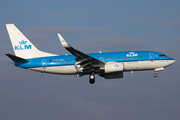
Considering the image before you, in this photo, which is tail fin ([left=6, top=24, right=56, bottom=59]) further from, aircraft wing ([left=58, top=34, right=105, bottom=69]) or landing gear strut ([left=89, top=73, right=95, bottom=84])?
landing gear strut ([left=89, top=73, right=95, bottom=84])

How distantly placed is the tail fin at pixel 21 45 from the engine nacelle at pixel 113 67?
1038cm

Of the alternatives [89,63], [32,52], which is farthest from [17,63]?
[89,63]

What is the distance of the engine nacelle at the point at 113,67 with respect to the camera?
173ft

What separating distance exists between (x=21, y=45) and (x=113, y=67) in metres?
17.2

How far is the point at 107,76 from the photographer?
57156 mm

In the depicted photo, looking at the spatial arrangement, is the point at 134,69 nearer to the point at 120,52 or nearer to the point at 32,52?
the point at 120,52

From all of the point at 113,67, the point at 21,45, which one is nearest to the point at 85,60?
the point at 113,67

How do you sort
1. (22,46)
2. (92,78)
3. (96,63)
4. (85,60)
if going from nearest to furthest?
(85,60) → (96,63) → (92,78) → (22,46)

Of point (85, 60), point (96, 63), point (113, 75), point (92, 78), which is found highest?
point (85, 60)

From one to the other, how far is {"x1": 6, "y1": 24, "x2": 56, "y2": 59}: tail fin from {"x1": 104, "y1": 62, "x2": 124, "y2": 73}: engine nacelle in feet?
34.1

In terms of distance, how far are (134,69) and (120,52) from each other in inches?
145

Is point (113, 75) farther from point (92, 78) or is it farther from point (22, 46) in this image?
point (22, 46)

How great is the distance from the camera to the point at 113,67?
174 ft

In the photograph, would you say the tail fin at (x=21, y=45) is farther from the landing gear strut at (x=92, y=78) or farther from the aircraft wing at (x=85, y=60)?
the landing gear strut at (x=92, y=78)
